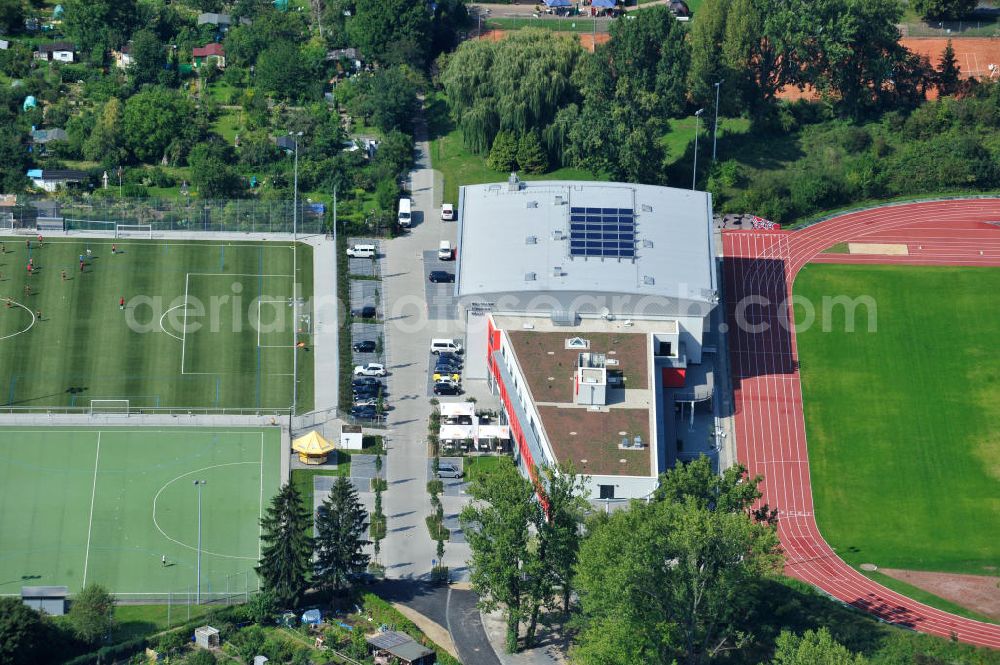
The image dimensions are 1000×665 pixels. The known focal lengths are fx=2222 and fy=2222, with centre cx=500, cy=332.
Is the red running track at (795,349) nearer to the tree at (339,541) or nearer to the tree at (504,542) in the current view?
the tree at (504,542)

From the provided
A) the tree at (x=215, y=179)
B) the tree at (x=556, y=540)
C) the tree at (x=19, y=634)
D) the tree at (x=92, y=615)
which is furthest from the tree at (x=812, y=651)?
the tree at (x=215, y=179)

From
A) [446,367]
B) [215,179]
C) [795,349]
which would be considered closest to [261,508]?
[446,367]

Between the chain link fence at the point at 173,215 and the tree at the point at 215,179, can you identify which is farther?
the tree at the point at 215,179

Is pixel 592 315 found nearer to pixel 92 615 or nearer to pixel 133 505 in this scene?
pixel 133 505

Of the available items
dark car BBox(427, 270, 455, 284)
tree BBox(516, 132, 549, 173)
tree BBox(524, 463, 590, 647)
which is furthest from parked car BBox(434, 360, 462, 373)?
tree BBox(524, 463, 590, 647)

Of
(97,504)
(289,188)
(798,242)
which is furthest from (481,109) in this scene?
(97,504)

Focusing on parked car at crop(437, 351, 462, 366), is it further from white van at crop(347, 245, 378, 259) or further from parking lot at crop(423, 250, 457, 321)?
white van at crop(347, 245, 378, 259)
